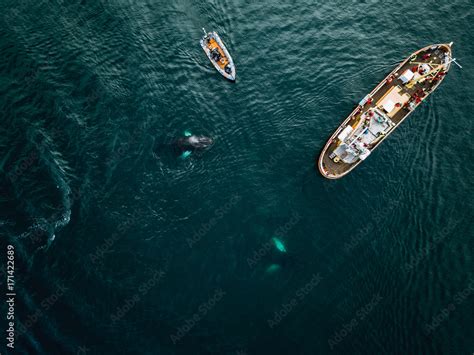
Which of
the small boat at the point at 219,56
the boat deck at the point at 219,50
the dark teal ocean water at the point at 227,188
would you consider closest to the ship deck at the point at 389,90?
the dark teal ocean water at the point at 227,188

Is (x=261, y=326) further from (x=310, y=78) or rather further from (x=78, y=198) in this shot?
(x=310, y=78)

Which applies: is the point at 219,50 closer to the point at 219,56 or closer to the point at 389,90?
the point at 219,56

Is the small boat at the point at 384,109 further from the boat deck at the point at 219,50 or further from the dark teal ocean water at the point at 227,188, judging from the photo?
the boat deck at the point at 219,50

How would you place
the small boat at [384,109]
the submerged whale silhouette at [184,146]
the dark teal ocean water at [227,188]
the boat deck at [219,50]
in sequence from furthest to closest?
the boat deck at [219,50] < the submerged whale silhouette at [184,146] < the small boat at [384,109] < the dark teal ocean water at [227,188]

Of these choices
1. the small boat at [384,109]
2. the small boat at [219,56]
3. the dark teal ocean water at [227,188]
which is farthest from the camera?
the small boat at [219,56]

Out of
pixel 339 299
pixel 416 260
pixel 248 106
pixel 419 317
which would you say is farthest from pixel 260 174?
pixel 419 317

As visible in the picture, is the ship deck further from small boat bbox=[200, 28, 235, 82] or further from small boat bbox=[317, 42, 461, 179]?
small boat bbox=[200, 28, 235, 82]

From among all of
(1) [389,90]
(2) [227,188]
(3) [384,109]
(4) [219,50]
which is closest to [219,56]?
(4) [219,50]

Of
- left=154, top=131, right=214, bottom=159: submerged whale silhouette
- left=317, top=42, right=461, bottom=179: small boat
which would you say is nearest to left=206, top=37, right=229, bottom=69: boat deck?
left=154, top=131, right=214, bottom=159: submerged whale silhouette
